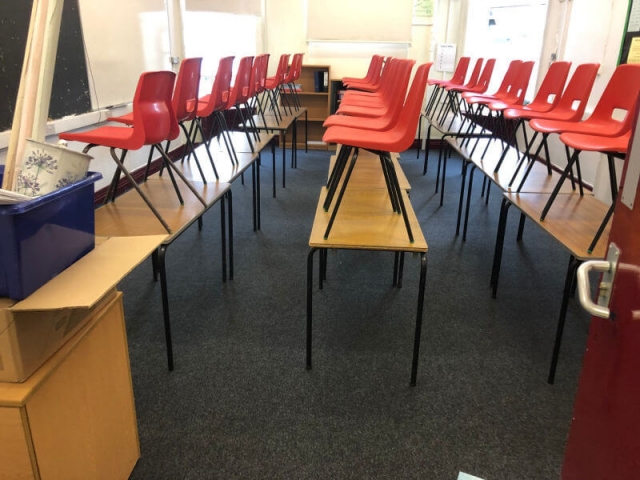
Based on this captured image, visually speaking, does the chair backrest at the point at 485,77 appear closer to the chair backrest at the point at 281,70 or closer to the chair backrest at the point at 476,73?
the chair backrest at the point at 476,73

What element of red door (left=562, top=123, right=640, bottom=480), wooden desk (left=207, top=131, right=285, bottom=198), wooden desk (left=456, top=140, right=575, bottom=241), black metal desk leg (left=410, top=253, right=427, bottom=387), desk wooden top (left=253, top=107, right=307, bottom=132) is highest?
red door (left=562, top=123, right=640, bottom=480)

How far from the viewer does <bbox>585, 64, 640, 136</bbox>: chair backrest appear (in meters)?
2.61

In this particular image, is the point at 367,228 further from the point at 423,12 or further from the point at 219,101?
the point at 423,12

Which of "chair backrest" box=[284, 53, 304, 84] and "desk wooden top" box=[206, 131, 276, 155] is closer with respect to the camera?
"desk wooden top" box=[206, 131, 276, 155]

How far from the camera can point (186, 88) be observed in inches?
102

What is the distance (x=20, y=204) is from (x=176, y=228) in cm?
111

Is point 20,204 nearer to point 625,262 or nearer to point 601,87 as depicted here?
point 625,262

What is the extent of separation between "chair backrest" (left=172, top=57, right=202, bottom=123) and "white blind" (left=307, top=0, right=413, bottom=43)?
441 cm

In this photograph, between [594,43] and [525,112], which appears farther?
[594,43]

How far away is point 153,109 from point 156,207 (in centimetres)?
45

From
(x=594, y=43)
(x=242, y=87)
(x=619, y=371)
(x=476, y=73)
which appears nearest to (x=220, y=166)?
(x=242, y=87)

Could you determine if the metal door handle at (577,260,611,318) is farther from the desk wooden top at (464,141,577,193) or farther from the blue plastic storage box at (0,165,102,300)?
the desk wooden top at (464,141,577,193)

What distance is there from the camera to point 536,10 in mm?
5770

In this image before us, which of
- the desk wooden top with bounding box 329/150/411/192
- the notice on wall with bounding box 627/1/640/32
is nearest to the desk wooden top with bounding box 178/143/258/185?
the desk wooden top with bounding box 329/150/411/192
